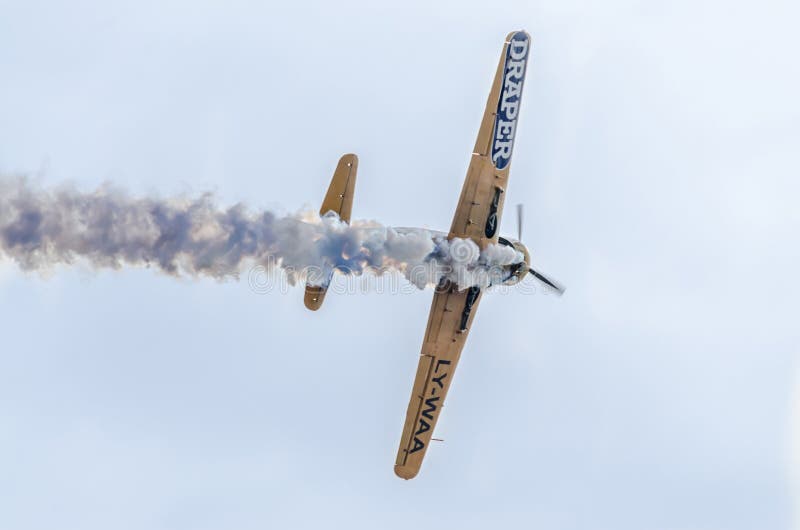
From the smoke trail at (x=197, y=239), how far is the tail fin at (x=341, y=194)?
0.92 meters

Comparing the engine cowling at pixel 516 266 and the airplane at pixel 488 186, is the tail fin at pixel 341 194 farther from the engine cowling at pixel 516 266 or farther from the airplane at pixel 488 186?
the engine cowling at pixel 516 266

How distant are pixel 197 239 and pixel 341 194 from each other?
4.12m

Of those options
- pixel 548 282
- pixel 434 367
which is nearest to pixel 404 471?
pixel 434 367

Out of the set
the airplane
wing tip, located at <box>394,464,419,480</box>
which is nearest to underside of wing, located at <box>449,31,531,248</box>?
the airplane

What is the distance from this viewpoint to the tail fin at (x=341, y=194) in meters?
25.0

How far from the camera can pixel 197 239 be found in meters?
21.9

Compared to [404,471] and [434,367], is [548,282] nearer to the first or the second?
[434,367]

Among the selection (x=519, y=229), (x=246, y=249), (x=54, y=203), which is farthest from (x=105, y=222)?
(x=519, y=229)

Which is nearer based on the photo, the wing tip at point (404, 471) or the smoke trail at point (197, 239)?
the smoke trail at point (197, 239)

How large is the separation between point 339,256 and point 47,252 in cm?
531

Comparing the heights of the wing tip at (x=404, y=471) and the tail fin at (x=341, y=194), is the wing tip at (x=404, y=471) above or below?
below

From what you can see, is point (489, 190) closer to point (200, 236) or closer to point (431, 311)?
point (431, 311)

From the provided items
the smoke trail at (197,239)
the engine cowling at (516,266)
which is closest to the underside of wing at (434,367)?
the engine cowling at (516,266)

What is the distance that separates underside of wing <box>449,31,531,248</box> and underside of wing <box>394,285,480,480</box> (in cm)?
173
